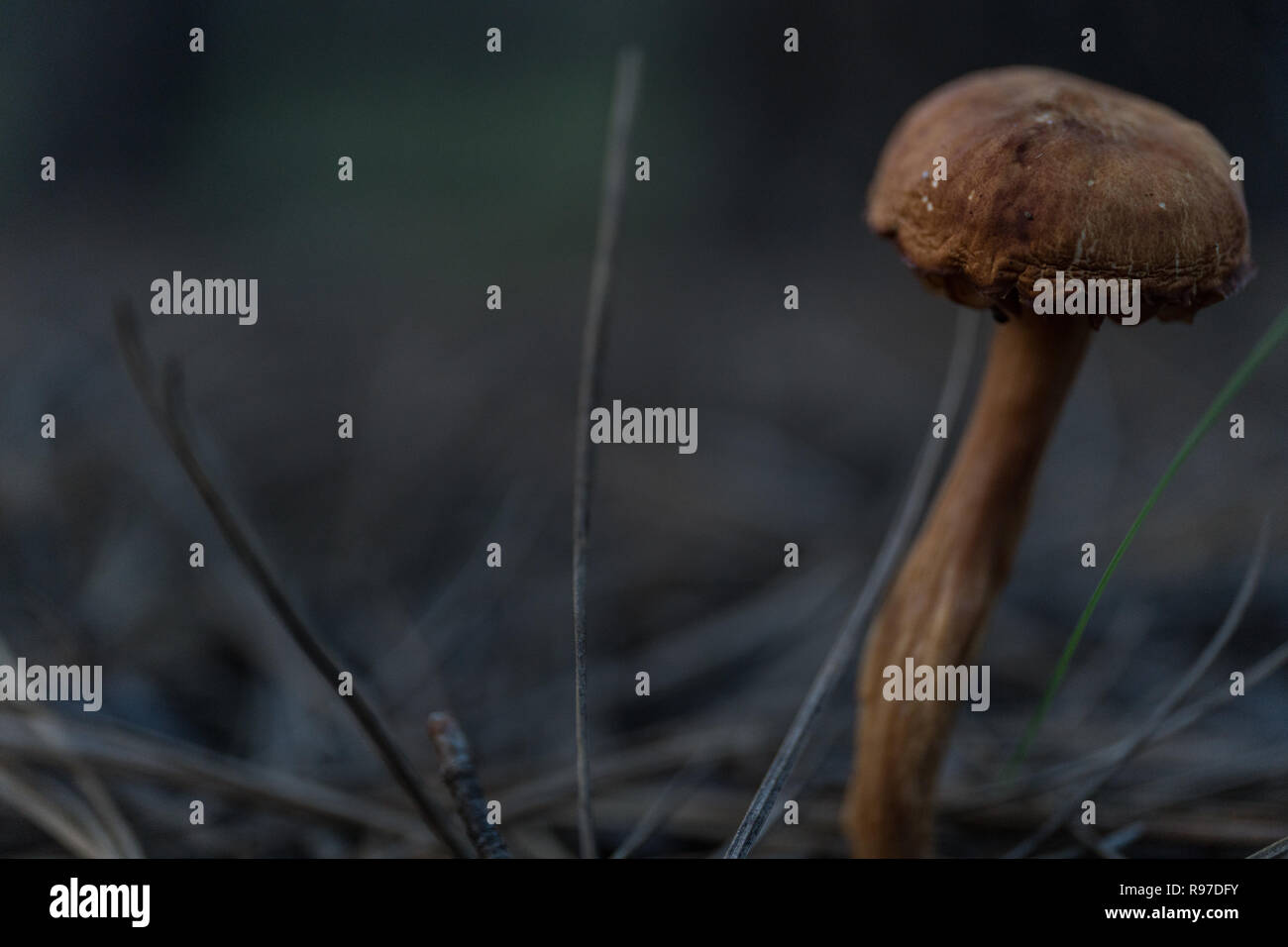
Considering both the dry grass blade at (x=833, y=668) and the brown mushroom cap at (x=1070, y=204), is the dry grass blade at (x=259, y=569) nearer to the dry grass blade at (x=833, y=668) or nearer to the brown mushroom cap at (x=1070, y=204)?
the dry grass blade at (x=833, y=668)

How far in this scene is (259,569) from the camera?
99cm

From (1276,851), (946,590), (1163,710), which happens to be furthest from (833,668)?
(1276,851)

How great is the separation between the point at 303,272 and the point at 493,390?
1.44m

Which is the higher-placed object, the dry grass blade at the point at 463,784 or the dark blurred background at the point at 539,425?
the dark blurred background at the point at 539,425

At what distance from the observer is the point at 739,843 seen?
1102 mm

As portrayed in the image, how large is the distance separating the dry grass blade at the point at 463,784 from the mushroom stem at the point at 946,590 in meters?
0.64

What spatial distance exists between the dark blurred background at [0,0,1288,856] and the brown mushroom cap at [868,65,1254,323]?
934mm

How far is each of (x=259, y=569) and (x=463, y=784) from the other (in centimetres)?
34

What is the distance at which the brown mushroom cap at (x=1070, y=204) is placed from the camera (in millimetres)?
987

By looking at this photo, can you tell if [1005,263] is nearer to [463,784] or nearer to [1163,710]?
[1163,710]

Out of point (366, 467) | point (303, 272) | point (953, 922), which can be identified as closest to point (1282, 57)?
point (953, 922)

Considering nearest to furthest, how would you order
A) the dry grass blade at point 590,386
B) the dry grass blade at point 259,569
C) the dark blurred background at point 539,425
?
the dry grass blade at point 259,569, the dry grass blade at point 590,386, the dark blurred background at point 539,425

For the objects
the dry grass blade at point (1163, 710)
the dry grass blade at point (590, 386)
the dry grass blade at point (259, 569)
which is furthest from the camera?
the dry grass blade at point (1163, 710)

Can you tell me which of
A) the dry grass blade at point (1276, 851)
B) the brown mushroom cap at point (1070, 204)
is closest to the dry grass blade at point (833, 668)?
the brown mushroom cap at point (1070, 204)
